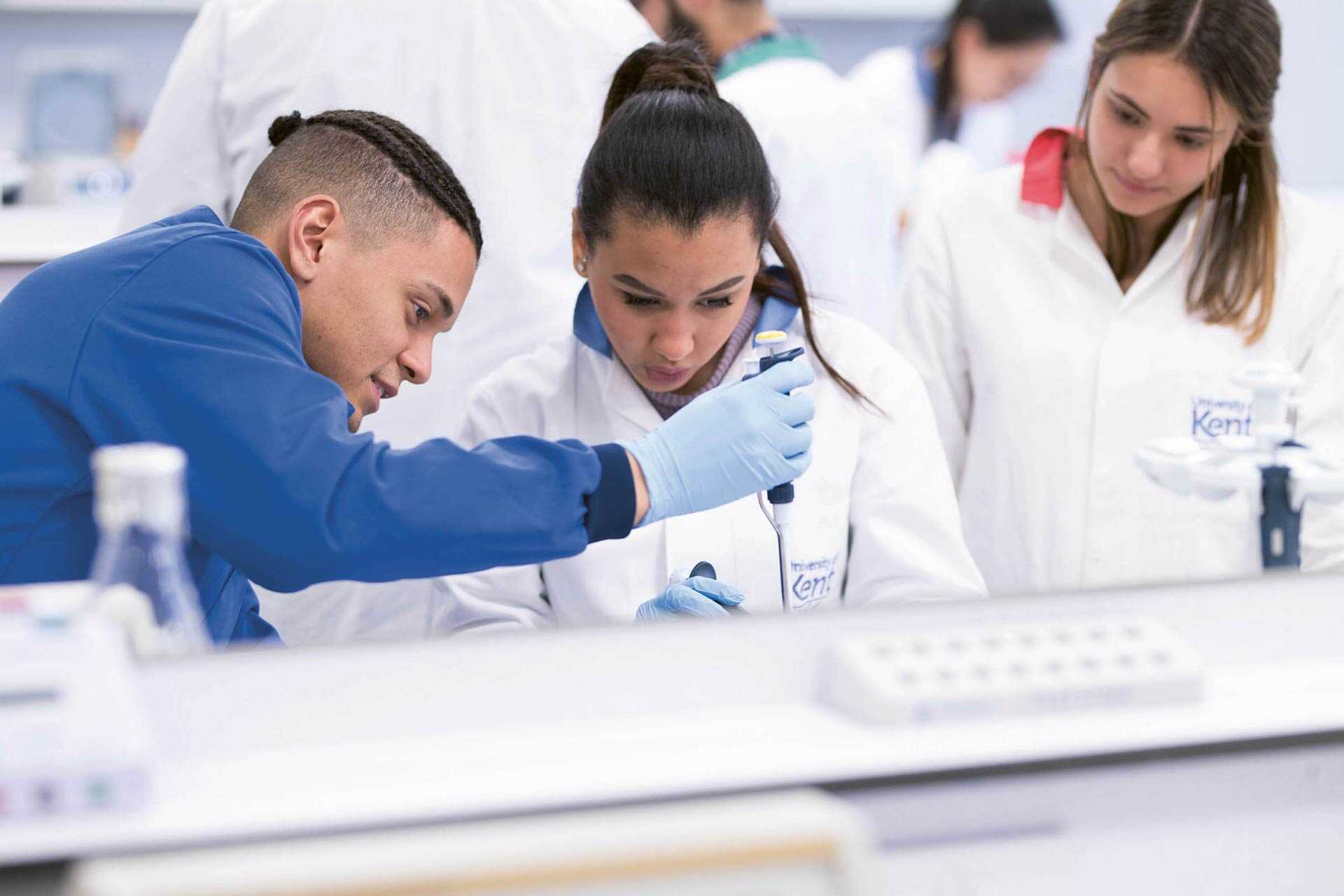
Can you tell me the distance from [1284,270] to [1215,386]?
22cm

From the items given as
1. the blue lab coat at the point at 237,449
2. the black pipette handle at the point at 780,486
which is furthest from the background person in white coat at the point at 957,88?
the blue lab coat at the point at 237,449

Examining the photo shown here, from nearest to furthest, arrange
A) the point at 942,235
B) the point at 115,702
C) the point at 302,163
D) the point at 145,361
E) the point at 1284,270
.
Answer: the point at 115,702, the point at 145,361, the point at 302,163, the point at 1284,270, the point at 942,235

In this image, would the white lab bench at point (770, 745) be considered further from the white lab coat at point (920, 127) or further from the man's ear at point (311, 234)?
the white lab coat at point (920, 127)

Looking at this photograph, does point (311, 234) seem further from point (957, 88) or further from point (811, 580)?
point (957, 88)

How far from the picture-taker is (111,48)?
12.5 ft

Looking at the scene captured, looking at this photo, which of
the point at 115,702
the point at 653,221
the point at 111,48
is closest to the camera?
the point at 115,702

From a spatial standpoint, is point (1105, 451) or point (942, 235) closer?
point (1105, 451)

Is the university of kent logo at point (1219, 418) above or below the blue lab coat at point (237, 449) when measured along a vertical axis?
below

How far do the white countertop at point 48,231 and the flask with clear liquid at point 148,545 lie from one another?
996mm

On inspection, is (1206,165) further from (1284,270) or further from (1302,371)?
(1302,371)

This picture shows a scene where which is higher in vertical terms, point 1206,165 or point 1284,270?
point 1206,165

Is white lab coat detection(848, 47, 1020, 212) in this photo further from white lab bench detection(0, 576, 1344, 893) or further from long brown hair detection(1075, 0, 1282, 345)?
white lab bench detection(0, 576, 1344, 893)

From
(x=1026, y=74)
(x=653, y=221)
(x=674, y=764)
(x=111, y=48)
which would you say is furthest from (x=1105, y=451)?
(x=111, y=48)

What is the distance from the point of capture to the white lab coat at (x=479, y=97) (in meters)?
1.52
